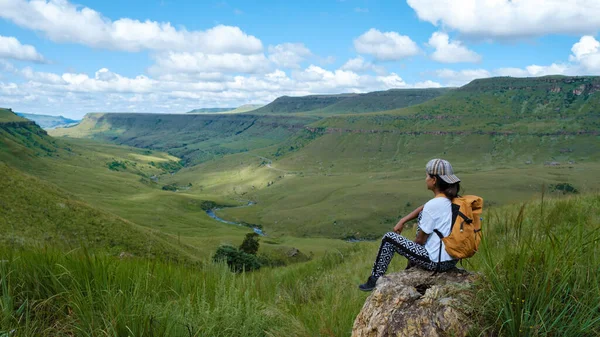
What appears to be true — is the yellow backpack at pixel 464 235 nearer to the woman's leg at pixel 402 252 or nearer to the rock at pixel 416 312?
the woman's leg at pixel 402 252

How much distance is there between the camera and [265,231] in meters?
117

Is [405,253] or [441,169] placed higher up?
[441,169]

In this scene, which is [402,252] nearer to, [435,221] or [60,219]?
[435,221]

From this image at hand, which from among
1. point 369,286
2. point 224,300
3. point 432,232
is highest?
point 432,232

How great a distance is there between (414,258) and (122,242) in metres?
32.9

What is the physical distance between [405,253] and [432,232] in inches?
18.3

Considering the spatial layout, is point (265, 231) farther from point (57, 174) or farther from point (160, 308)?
point (160, 308)

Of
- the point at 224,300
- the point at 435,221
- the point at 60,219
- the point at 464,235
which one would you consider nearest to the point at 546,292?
the point at 464,235

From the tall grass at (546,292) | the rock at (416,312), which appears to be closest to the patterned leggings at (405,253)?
the rock at (416,312)

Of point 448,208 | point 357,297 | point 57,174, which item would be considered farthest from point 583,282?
point 57,174

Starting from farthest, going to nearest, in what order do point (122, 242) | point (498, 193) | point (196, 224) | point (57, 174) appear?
point (57, 174)
point (498, 193)
point (196, 224)
point (122, 242)

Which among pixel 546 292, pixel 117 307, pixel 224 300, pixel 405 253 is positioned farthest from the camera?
pixel 405 253

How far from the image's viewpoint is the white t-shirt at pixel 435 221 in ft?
15.8

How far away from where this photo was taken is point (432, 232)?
501 cm
